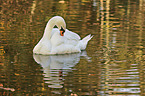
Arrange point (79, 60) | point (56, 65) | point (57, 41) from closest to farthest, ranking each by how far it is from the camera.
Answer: point (56, 65) → point (79, 60) → point (57, 41)

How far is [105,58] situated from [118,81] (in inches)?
96.3

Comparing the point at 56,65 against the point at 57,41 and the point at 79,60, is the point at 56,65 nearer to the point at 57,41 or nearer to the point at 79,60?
the point at 79,60

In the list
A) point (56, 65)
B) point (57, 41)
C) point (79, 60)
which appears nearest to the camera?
point (56, 65)

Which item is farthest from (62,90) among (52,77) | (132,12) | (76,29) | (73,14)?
(132,12)

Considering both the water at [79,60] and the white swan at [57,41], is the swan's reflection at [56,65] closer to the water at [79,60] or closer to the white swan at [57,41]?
the water at [79,60]

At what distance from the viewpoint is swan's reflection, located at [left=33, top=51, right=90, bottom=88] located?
412 inches

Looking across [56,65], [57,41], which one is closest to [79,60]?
[56,65]

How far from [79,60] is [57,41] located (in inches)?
44.8

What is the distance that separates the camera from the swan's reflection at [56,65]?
10455 mm

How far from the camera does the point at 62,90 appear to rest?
9594mm

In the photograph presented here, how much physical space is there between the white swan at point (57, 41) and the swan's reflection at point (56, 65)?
0.69 ft

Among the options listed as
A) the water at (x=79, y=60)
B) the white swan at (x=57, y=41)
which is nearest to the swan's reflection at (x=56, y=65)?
the water at (x=79, y=60)

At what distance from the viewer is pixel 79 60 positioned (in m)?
12.7

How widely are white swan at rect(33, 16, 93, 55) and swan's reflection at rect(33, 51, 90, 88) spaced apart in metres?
0.21
